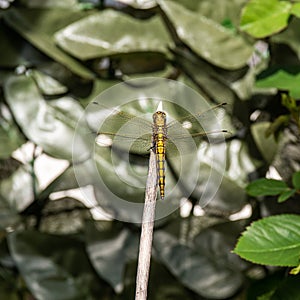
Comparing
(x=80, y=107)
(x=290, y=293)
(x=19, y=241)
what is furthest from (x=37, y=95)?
(x=290, y=293)

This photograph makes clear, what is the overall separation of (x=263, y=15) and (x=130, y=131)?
28cm

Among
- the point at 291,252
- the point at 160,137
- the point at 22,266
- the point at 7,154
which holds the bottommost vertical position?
the point at 22,266

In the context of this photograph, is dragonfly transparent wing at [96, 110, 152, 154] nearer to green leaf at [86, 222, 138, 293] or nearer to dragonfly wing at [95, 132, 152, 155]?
dragonfly wing at [95, 132, 152, 155]

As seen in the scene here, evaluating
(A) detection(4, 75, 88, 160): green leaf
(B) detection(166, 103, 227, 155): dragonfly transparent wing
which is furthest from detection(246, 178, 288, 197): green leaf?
(A) detection(4, 75, 88, 160): green leaf

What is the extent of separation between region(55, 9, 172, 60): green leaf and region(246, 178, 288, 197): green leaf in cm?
21

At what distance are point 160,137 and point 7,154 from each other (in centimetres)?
42

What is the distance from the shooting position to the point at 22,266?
26.4 inches

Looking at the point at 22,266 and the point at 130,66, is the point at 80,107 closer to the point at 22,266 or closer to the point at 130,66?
the point at 130,66

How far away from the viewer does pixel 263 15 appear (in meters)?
0.54

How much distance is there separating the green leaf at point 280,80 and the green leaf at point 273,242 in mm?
143

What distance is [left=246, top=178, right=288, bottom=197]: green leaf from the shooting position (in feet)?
1.57

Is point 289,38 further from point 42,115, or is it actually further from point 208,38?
point 42,115

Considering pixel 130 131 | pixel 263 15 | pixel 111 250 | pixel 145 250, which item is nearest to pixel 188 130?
pixel 130 131

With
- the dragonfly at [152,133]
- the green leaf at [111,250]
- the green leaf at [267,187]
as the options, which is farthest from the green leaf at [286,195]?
the green leaf at [111,250]
